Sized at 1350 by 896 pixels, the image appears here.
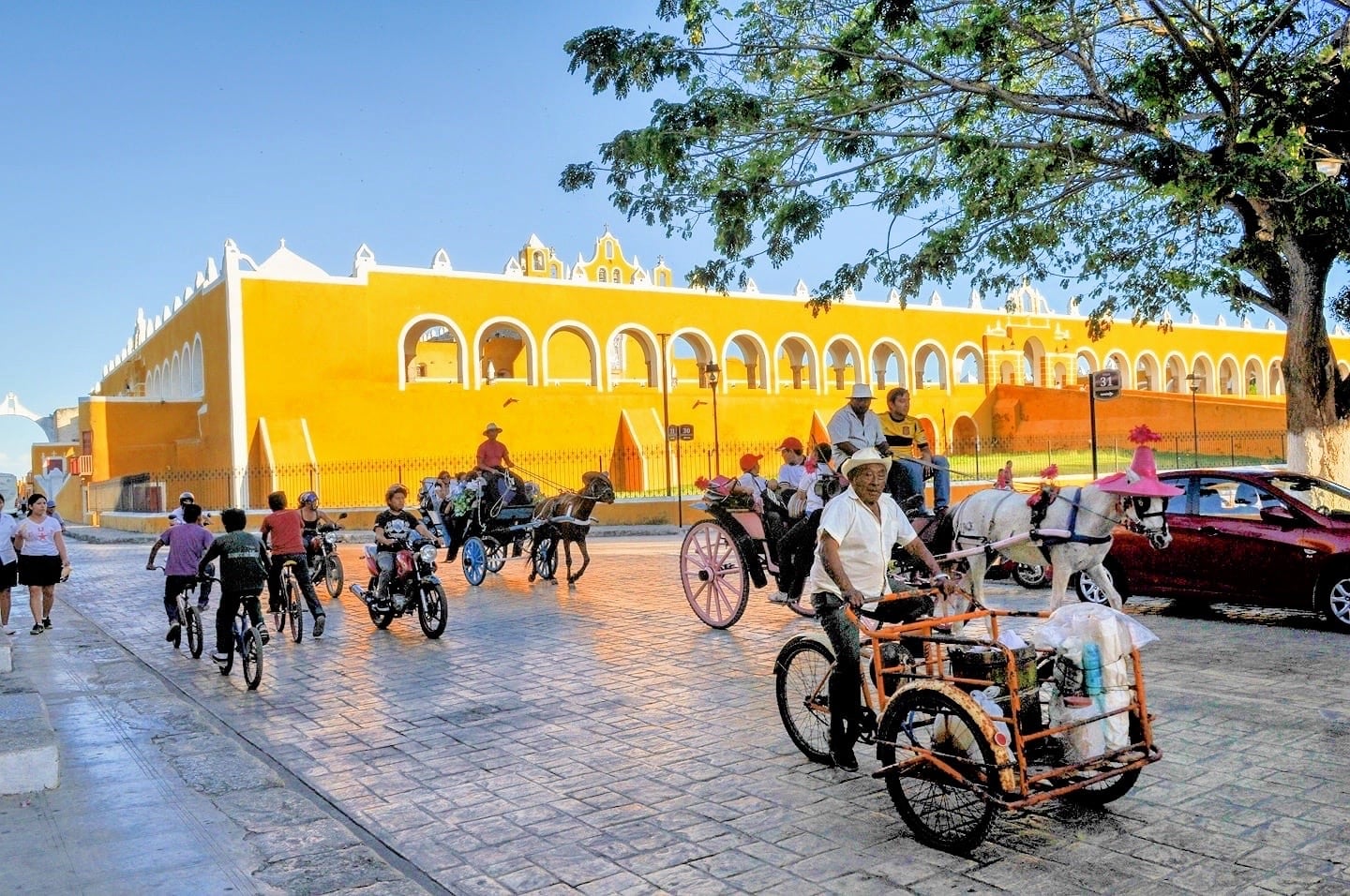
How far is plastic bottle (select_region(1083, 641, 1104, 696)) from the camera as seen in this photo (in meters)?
4.04

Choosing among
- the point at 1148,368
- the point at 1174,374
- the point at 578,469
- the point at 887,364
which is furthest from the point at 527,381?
the point at 1174,374

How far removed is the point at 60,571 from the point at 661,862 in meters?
9.39

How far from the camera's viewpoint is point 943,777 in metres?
3.95

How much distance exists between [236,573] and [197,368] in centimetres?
2836

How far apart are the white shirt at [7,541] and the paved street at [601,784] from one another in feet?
7.04

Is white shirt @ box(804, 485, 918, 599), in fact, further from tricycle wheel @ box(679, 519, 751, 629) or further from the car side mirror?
the car side mirror

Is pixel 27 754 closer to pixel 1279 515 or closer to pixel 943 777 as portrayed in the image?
pixel 943 777

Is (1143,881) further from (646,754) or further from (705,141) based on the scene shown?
(705,141)

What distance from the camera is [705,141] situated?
34.4ft

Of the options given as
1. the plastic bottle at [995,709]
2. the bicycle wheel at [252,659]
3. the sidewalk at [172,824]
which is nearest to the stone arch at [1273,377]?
the bicycle wheel at [252,659]

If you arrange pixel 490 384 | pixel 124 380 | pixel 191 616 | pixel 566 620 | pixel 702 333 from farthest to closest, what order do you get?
pixel 124 380 → pixel 702 333 → pixel 490 384 → pixel 566 620 → pixel 191 616

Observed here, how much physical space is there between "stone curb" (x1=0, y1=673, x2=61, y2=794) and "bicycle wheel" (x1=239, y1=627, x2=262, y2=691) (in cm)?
193

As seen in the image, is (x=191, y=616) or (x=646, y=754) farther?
(x=191, y=616)

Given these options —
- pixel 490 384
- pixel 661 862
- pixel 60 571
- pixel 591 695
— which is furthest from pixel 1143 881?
pixel 490 384
